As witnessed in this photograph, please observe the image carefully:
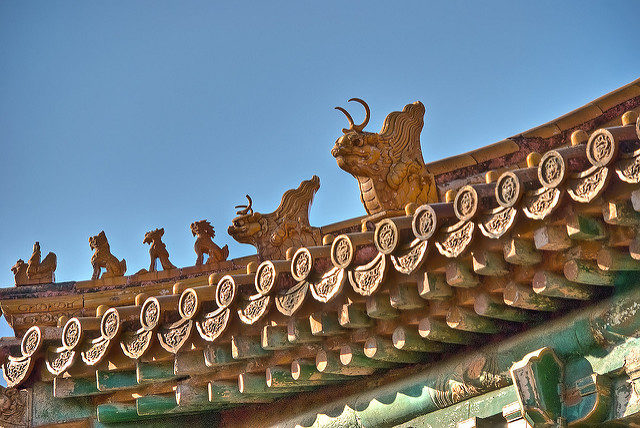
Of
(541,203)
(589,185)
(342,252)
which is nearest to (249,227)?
(342,252)

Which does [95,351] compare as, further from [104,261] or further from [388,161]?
[104,261]

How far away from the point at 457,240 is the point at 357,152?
1729 mm

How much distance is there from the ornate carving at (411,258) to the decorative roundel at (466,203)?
0.25m

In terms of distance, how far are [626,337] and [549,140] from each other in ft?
8.14

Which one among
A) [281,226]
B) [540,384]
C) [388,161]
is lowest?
[540,384]

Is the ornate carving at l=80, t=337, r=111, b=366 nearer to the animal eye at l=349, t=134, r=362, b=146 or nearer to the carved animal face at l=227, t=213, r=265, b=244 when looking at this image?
the carved animal face at l=227, t=213, r=265, b=244

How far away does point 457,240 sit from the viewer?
5.07 meters

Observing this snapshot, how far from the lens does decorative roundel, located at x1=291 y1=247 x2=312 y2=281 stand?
564 cm

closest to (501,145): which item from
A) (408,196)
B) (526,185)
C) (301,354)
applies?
(408,196)

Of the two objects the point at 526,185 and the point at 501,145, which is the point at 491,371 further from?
the point at 501,145

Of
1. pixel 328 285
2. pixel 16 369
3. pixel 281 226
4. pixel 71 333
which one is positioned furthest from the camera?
pixel 281 226

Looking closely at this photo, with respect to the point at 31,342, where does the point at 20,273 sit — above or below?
above

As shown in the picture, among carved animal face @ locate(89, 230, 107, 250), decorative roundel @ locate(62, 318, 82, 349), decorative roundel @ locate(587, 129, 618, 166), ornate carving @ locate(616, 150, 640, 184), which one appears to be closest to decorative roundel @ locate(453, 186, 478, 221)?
decorative roundel @ locate(587, 129, 618, 166)

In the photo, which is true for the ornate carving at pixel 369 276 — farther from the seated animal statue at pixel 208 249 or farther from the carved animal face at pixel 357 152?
the seated animal statue at pixel 208 249
